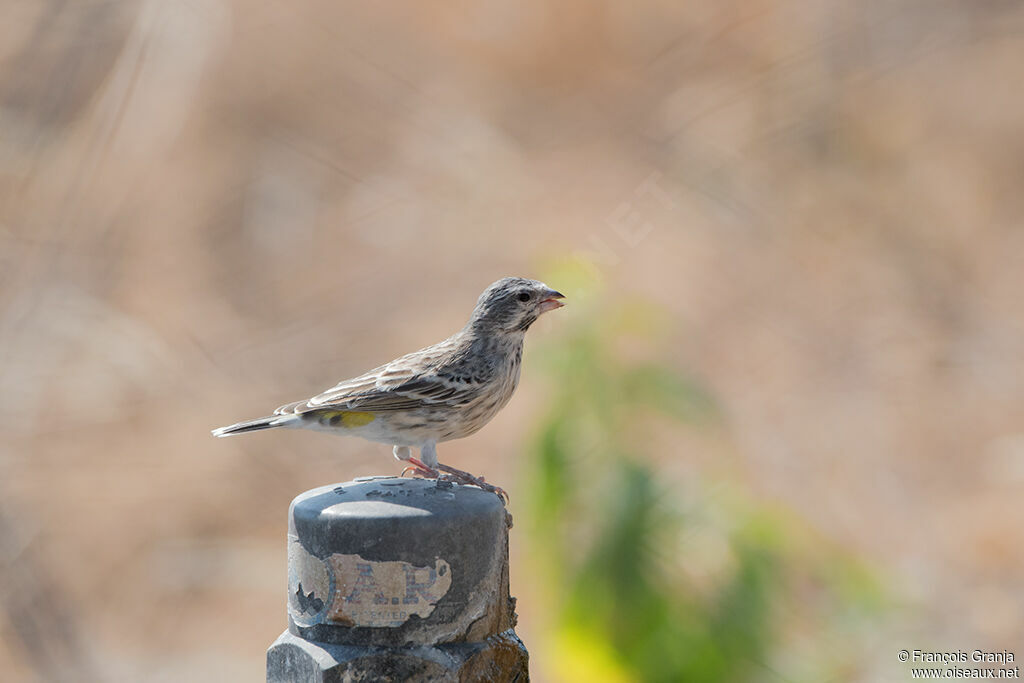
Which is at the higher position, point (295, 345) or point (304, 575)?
point (295, 345)

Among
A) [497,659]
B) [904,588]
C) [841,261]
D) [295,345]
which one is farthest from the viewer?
[841,261]

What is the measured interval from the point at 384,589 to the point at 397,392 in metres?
1.43

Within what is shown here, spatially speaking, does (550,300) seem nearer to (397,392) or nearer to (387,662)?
(397,392)

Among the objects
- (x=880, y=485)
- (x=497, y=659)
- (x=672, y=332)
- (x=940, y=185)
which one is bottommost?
(x=497, y=659)

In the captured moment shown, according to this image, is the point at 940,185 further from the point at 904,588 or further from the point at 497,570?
the point at 497,570

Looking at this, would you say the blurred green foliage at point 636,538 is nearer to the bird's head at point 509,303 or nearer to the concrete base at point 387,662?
the bird's head at point 509,303

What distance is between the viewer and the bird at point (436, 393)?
4754mm

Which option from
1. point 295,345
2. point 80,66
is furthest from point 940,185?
point 80,66

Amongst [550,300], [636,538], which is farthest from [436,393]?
[636,538]

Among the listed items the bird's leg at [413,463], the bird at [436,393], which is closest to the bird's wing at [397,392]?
the bird at [436,393]

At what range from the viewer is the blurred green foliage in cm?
810

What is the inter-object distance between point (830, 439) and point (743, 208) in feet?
11.5

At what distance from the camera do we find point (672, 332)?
13078 mm

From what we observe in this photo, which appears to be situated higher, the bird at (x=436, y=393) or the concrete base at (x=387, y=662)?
the bird at (x=436, y=393)
